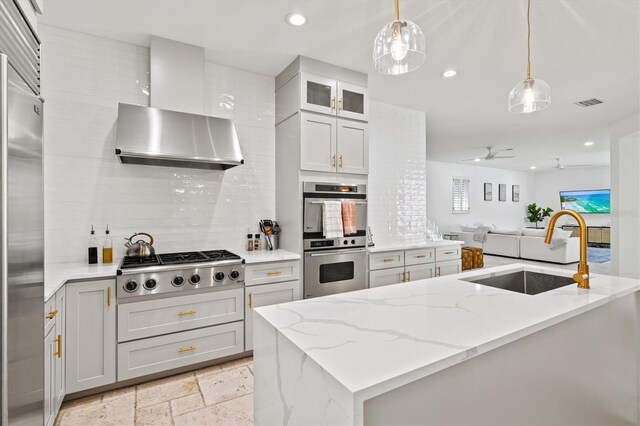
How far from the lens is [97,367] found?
2279 millimetres

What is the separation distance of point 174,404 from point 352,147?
270cm

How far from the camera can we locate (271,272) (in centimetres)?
295

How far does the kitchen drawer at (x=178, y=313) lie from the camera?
2367 millimetres

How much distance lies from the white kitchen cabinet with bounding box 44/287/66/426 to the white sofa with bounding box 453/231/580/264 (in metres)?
8.43

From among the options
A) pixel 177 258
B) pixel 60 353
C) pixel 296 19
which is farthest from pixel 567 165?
pixel 60 353

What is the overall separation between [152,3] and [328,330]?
2603 millimetres

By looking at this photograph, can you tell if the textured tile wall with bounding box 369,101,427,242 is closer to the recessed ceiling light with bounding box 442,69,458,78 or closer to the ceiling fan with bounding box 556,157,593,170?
the recessed ceiling light with bounding box 442,69,458,78

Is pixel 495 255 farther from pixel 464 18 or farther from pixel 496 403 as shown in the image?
pixel 496 403

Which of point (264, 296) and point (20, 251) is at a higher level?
point (20, 251)

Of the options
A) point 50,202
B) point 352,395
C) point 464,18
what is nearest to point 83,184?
point 50,202

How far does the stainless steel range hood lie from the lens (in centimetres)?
252

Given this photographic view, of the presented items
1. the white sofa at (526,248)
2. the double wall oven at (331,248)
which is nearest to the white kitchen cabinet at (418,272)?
the double wall oven at (331,248)

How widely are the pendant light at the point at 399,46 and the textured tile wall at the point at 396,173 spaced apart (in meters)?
2.63

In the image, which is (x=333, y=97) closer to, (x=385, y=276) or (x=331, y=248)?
(x=331, y=248)
